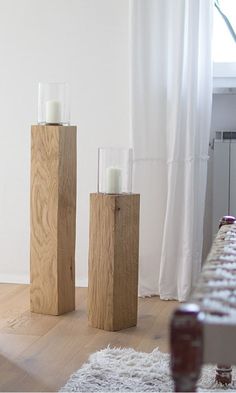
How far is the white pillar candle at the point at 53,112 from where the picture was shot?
2840 mm

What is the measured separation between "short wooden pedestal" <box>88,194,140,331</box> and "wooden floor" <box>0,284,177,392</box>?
0.07 m

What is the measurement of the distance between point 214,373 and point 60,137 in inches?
47.6

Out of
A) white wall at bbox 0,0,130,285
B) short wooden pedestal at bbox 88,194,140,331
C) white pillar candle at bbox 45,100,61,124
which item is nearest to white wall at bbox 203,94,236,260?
white wall at bbox 0,0,130,285

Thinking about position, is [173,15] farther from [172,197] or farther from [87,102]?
[172,197]

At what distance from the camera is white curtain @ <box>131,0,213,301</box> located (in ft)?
10.2

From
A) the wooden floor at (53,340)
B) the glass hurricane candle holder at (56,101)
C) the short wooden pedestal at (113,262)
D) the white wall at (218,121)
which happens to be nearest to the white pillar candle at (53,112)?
the glass hurricane candle holder at (56,101)

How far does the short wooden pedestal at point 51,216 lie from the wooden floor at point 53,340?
0.31 feet

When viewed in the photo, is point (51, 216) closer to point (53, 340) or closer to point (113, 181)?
point (113, 181)

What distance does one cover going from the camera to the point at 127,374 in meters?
2.08

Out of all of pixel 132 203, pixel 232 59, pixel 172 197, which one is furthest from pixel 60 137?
pixel 232 59

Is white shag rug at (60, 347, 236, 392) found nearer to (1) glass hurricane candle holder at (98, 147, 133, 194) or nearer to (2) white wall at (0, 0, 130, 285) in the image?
(1) glass hurricane candle holder at (98, 147, 133, 194)

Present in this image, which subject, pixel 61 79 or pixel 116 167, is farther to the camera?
pixel 61 79

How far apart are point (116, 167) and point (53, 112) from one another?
39cm

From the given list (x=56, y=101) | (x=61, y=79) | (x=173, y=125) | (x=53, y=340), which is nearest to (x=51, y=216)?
(x=56, y=101)
